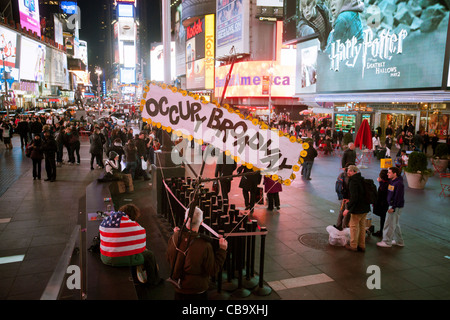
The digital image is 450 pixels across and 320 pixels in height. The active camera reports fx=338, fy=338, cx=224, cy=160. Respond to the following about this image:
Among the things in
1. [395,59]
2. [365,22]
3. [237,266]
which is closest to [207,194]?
[237,266]

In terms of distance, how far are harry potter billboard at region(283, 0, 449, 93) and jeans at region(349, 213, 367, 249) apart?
15605mm

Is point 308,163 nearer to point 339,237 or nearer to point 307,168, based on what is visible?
point 307,168

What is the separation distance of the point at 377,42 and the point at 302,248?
768 inches

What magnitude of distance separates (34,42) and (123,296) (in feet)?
232

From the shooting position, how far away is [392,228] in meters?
7.34

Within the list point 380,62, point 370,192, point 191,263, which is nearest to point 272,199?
point 370,192

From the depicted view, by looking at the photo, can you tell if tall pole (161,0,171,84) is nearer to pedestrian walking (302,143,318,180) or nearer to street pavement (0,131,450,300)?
street pavement (0,131,450,300)

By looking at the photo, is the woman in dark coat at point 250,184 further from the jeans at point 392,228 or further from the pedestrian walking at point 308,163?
the pedestrian walking at point 308,163

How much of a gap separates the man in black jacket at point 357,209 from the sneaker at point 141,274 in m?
4.30
